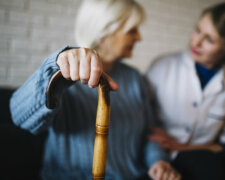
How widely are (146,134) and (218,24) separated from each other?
0.72 m

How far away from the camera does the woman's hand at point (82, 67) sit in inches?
15.0

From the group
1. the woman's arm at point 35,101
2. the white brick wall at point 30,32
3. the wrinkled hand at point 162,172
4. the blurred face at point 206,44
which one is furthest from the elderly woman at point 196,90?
the woman's arm at point 35,101

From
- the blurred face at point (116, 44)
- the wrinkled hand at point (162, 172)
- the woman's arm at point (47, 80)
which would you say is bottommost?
the wrinkled hand at point (162, 172)

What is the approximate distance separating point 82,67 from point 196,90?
896 millimetres

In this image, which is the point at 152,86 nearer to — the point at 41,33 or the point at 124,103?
the point at 124,103

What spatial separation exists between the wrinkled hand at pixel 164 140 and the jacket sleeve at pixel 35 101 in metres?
0.61

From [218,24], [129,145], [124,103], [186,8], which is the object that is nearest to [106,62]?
[124,103]

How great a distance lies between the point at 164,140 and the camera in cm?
100

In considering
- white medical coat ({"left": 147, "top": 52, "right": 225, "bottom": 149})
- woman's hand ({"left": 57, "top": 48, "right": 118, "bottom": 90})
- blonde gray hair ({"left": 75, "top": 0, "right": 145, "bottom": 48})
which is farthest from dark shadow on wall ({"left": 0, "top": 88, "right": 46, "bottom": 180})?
white medical coat ({"left": 147, "top": 52, "right": 225, "bottom": 149})

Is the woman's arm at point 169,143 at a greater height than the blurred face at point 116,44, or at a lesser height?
lesser

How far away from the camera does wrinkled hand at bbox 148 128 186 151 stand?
96cm

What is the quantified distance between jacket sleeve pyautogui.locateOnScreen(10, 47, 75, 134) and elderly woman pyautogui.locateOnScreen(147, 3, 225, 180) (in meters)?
0.64

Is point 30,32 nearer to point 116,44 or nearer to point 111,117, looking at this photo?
point 116,44

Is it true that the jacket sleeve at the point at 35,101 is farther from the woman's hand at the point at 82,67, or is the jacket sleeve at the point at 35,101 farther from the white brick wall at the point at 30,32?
the white brick wall at the point at 30,32
